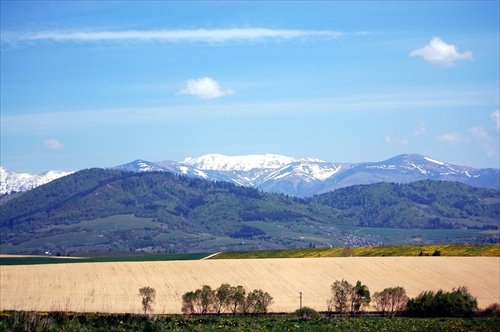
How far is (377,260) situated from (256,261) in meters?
19.7

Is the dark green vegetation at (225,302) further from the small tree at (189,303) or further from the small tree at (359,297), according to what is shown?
the small tree at (359,297)

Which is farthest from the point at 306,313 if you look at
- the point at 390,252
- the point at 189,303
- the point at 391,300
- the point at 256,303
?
the point at 390,252

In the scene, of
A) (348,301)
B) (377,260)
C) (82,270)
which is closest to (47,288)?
(82,270)

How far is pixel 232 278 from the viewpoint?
4060 inches

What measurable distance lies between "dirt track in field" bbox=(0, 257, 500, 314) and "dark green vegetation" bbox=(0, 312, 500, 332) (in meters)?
27.9

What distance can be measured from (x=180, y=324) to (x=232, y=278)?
57.3m

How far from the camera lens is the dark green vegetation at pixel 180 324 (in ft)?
131

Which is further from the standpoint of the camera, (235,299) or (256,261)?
(256,261)

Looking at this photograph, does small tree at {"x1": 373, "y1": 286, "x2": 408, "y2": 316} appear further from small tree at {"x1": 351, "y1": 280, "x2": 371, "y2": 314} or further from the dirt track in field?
the dirt track in field

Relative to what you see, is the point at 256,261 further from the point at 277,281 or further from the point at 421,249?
the point at 421,249

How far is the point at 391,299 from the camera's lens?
70.8m

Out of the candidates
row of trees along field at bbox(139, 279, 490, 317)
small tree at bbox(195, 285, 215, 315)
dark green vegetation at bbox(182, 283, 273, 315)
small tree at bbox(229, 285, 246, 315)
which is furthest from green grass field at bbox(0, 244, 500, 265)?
small tree at bbox(229, 285, 246, 315)

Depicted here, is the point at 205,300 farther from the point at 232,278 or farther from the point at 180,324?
the point at 232,278

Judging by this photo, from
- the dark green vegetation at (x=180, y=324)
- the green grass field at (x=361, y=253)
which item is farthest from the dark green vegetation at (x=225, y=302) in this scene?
the green grass field at (x=361, y=253)
